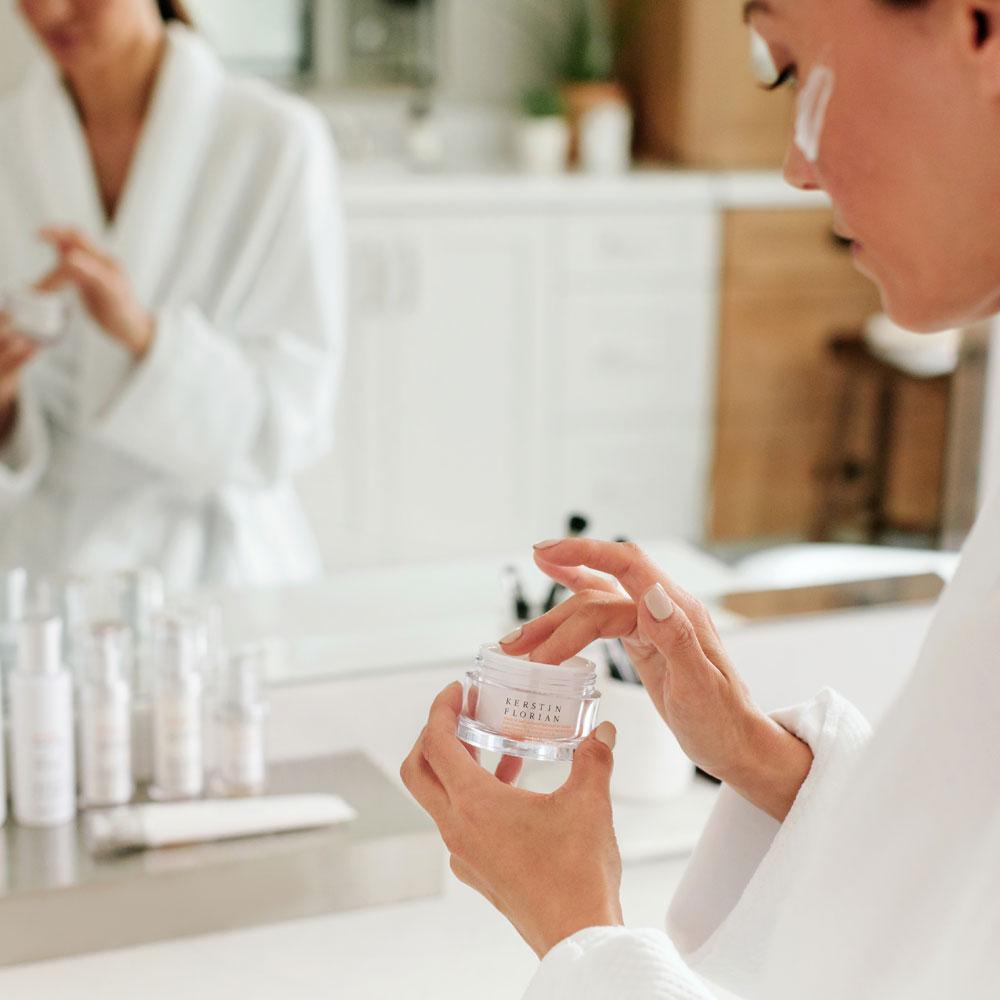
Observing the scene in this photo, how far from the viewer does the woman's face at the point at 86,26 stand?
1088 mm

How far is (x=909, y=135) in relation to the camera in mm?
603

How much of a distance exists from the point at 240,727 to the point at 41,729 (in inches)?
5.7

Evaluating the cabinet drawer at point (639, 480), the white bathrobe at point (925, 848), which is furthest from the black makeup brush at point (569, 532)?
the white bathrobe at point (925, 848)

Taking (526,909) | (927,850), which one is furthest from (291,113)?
(927,850)

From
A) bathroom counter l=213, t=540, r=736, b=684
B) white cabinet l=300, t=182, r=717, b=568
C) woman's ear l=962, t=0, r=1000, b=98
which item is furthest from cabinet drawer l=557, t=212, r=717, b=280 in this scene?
woman's ear l=962, t=0, r=1000, b=98

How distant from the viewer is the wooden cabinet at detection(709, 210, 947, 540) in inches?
51.5

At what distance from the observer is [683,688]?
2.72ft

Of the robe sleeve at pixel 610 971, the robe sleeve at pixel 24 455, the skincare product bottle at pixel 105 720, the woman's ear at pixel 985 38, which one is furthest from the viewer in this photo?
the robe sleeve at pixel 24 455

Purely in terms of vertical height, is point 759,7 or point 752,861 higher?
point 759,7

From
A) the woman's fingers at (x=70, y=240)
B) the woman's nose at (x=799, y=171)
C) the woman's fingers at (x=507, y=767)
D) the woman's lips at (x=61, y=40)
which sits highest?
the woman's lips at (x=61, y=40)

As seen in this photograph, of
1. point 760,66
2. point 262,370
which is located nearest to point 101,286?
A: point 262,370

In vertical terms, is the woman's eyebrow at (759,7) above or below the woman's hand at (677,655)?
above

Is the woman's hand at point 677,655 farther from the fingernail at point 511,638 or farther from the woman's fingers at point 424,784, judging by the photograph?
the woman's fingers at point 424,784

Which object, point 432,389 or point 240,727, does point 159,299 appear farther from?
point 240,727
